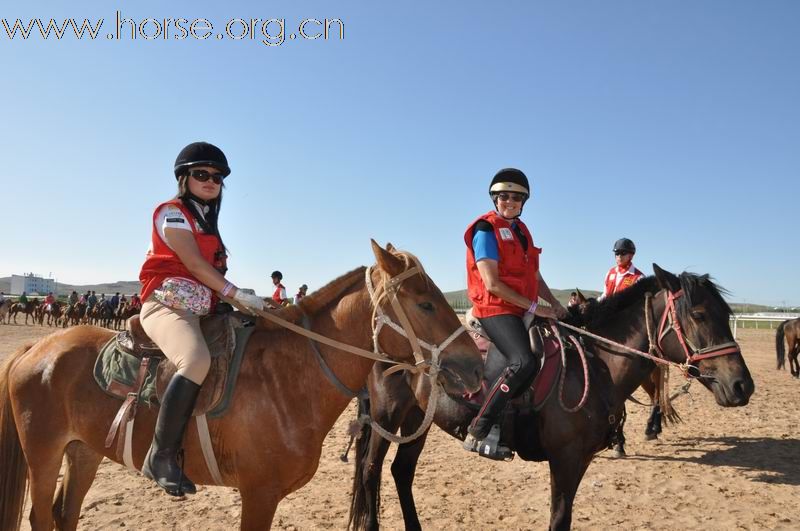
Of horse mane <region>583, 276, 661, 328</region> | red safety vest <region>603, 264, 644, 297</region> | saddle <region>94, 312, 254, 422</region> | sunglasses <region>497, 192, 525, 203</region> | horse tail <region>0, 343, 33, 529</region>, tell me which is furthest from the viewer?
red safety vest <region>603, 264, 644, 297</region>

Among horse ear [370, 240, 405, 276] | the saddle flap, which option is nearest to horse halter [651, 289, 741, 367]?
horse ear [370, 240, 405, 276]

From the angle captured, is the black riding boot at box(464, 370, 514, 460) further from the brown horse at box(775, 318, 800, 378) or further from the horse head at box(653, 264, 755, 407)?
the brown horse at box(775, 318, 800, 378)

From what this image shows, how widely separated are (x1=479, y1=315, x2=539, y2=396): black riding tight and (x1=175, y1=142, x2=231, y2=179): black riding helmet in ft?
8.14

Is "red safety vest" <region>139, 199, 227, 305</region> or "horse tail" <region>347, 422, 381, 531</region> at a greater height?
"red safety vest" <region>139, 199, 227, 305</region>

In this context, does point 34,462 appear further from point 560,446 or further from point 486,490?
point 486,490

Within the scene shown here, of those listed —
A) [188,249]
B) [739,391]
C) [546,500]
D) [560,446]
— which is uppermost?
[188,249]

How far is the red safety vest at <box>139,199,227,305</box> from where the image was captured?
10.2 feet

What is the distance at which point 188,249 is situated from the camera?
2.93 metres

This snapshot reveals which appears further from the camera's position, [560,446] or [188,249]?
[560,446]

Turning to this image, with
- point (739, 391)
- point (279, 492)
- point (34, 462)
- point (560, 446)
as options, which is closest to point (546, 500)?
point (560, 446)

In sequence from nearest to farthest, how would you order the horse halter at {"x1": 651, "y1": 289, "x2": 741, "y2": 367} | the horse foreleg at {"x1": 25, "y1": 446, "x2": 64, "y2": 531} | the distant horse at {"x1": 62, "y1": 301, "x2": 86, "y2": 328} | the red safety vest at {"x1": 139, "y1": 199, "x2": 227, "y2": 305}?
1. the red safety vest at {"x1": 139, "y1": 199, "x2": 227, "y2": 305}
2. the horse foreleg at {"x1": 25, "y1": 446, "x2": 64, "y2": 531}
3. the horse halter at {"x1": 651, "y1": 289, "x2": 741, "y2": 367}
4. the distant horse at {"x1": 62, "y1": 301, "x2": 86, "y2": 328}

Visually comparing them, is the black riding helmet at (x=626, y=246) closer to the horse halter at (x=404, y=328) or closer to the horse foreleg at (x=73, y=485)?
the horse halter at (x=404, y=328)

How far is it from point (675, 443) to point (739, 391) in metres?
4.48

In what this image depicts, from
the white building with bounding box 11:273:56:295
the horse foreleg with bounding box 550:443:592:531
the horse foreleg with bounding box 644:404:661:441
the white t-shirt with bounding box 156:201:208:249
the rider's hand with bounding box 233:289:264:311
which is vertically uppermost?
the white building with bounding box 11:273:56:295
